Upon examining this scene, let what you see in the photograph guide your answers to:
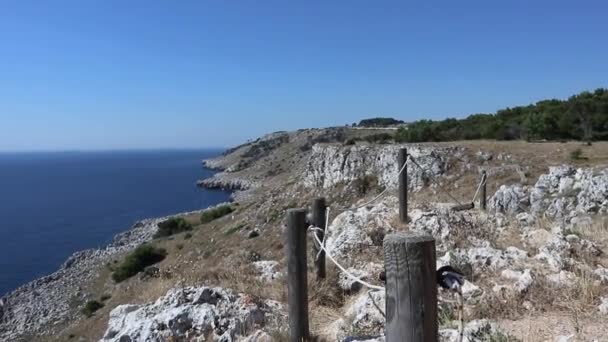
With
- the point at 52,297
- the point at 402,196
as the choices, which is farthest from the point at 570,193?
the point at 52,297

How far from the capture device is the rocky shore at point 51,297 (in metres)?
33.7

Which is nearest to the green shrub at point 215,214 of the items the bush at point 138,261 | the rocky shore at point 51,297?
the rocky shore at point 51,297

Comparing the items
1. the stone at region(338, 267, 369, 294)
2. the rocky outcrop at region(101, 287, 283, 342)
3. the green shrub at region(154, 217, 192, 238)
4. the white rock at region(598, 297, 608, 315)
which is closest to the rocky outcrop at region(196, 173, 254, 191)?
the green shrub at region(154, 217, 192, 238)

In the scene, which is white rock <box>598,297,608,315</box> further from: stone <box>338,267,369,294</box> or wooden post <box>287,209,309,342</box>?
wooden post <box>287,209,309,342</box>

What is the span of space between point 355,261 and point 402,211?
9.29 ft

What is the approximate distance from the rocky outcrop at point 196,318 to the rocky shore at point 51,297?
1184 inches

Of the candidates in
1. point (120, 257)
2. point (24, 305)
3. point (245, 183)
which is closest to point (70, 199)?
point (245, 183)

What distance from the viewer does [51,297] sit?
128ft

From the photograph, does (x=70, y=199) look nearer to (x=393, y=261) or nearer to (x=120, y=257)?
(x=120, y=257)

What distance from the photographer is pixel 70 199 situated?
98125 mm

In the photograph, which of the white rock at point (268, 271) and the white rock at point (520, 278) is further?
the white rock at point (268, 271)

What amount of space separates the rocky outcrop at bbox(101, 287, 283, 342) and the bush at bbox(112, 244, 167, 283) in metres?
38.0

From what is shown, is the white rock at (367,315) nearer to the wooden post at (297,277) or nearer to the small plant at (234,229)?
the wooden post at (297,277)

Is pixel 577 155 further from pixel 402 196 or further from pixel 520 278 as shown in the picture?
pixel 520 278
